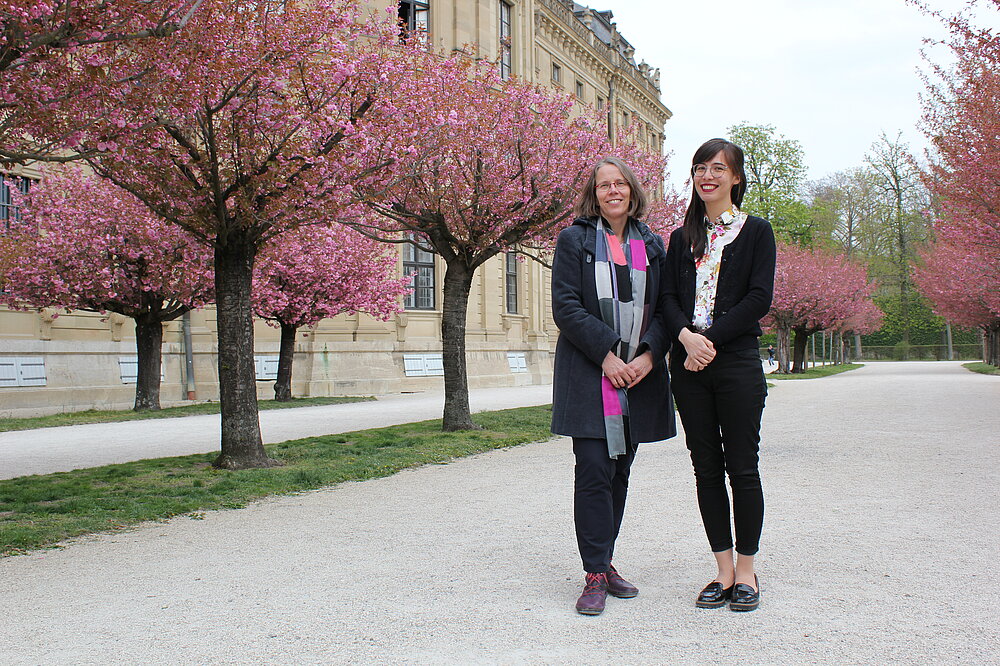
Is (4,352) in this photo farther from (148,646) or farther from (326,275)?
(148,646)

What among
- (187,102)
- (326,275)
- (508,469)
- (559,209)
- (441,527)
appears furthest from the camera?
(326,275)

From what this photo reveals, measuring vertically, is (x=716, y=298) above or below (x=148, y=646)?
above

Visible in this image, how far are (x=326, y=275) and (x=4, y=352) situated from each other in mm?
7604

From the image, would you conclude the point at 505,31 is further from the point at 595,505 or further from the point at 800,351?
the point at 595,505

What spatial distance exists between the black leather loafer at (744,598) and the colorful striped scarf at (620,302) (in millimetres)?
809

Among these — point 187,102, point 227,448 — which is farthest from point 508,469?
point 187,102

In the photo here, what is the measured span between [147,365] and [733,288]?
18.2 m

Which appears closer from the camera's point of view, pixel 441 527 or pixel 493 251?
pixel 441 527

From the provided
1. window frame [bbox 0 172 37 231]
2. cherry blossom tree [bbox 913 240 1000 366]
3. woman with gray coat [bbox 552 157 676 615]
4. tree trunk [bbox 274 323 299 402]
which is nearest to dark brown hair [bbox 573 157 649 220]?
woman with gray coat [bbox 552 157 676 615]

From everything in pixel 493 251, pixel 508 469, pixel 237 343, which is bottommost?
pixel 508 469

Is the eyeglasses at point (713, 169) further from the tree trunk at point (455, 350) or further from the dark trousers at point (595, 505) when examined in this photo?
the tree trunk at point (455, 350)

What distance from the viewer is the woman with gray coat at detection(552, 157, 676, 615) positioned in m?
4.14

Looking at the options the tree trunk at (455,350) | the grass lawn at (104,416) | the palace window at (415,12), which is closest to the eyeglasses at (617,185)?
the tree trunk at (455,350)

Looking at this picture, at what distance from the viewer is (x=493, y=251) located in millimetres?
14516
